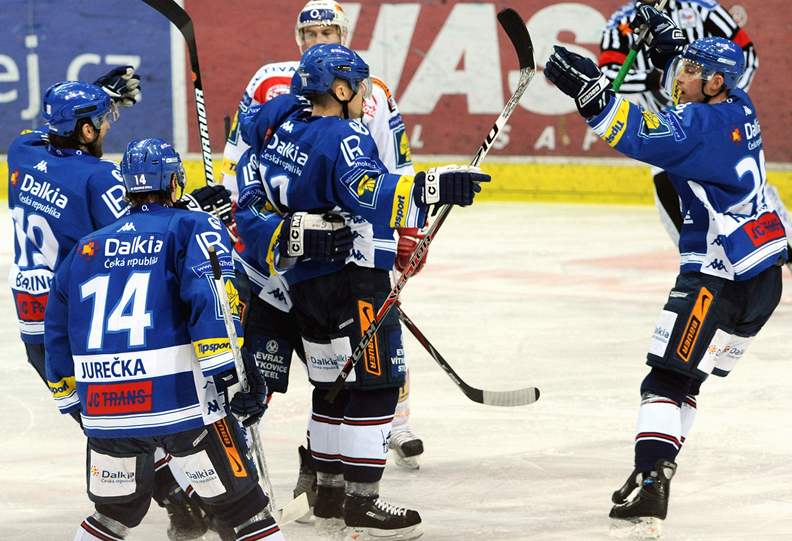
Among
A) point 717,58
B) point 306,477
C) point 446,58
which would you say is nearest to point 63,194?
point 306,477

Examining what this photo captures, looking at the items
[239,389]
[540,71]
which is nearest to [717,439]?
[239,389]

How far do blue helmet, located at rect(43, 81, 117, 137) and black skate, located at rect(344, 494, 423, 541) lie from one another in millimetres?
1298

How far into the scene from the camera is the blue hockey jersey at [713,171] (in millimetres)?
4129

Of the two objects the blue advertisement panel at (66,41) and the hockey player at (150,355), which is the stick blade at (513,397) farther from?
the blue advertisement panel at (66,41)

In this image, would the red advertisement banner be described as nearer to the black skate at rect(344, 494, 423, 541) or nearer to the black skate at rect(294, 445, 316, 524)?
the black skate at rect(294, 445, 316, 524)

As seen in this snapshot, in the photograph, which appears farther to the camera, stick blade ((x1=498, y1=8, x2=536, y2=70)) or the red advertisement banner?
the red advertisement banner

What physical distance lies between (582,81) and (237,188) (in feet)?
4.49

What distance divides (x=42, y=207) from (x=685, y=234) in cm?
187

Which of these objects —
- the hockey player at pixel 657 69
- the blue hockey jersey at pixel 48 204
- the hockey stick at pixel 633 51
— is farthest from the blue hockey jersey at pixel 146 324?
the hockey player at pixel 657 69

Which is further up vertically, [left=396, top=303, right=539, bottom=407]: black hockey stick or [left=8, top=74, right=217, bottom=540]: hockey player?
[left=8, top=74, right=217, bottom=540]: hockey player

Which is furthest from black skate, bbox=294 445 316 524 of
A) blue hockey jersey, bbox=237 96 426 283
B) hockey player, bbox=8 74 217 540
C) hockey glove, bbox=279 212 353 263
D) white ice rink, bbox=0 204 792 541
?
hockey glove, bbox=279 212 353 263

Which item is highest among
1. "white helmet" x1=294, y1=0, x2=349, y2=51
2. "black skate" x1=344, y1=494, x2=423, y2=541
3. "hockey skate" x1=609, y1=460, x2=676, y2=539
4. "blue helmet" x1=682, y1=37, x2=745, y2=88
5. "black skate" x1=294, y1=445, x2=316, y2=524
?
"blue helmet" x1=682, y1=37, x2=745, y2=88

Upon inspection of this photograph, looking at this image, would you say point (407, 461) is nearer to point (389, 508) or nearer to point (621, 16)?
point (389, 508)

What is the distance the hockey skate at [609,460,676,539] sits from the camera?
13.8ft
